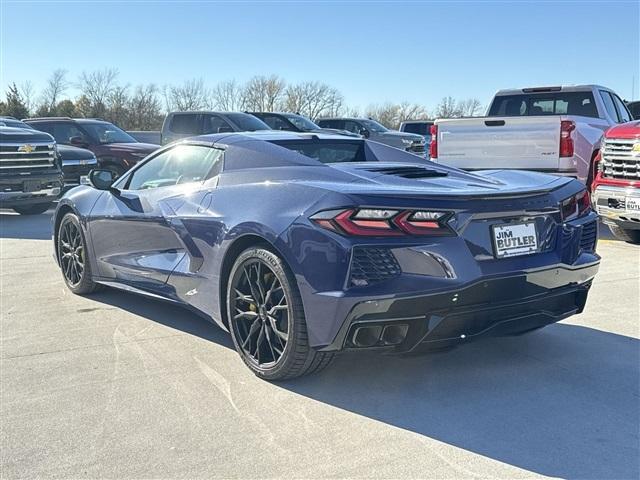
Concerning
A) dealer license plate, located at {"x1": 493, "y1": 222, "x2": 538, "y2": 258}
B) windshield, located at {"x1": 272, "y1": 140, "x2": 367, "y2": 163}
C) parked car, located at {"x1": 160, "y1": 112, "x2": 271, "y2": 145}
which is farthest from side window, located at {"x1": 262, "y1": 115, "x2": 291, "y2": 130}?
dealer license plate, located at {"x1": 493, "y1": 222, "x2": 538, "y2": 258}

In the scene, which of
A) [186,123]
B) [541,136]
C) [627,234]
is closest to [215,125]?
[186,123]

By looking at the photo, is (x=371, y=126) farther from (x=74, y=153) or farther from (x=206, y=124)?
(x=74, y=153)

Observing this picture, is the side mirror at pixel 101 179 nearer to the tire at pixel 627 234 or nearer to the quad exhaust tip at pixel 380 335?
the quad exhaust tip at pixel 380 335

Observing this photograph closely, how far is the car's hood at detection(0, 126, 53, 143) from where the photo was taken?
11.1 m

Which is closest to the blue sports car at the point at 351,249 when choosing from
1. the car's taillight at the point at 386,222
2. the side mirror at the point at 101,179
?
the car's taillight at the point at 386,222

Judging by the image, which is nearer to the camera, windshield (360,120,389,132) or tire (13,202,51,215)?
tire (13,202,51,215)

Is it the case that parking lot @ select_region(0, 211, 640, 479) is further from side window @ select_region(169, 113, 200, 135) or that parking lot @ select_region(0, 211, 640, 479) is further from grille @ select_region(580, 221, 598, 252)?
side window @ select_region(169, 113, 200, 135)

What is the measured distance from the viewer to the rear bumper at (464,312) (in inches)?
120

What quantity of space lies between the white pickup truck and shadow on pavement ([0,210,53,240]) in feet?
20.1

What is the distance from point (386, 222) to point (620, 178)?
17.6 feet

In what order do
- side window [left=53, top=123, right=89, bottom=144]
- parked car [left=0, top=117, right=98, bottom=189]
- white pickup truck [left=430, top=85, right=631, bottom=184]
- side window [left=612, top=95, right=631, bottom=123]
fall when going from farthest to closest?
side window [left=53, top=123, right=89, bottom=144] < parked car [left=0, top=117, right=98, bottom=189] < side window [left=612, top=95, right=631, bottom=123] < white pickup truck [left=430, top=85, right=631, bottom=184]

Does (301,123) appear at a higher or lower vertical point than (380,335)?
higher

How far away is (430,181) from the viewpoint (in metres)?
3.63

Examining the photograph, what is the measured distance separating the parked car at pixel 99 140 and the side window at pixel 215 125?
4.43ft
